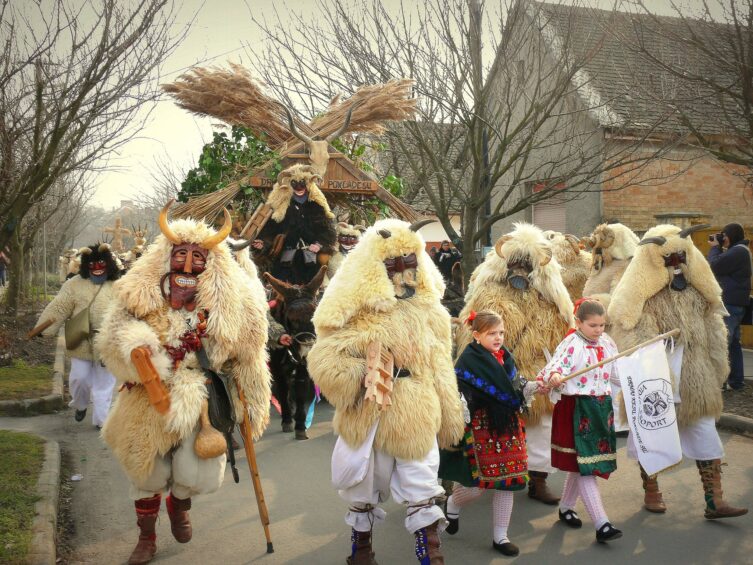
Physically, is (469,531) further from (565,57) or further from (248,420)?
(565,57)

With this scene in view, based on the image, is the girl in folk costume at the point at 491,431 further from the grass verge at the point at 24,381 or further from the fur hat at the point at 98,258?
the grass verge at the point at 24,381

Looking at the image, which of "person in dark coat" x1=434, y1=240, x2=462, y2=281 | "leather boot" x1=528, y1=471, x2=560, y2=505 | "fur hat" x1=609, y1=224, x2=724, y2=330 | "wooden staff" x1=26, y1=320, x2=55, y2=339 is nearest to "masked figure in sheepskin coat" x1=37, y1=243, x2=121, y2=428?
"wooden staff" x1=26, y1=320, x2=55, y2=339

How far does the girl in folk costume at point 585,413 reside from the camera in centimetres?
536

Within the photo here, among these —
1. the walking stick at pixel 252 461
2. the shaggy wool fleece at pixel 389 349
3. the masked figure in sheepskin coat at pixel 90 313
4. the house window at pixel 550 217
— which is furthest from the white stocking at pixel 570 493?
Result: the house window at pixel 550 217

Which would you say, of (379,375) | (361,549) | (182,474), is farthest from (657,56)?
(182,474)

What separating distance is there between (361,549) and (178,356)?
1.68 metres

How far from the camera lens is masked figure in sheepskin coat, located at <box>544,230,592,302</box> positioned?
35.2 ft

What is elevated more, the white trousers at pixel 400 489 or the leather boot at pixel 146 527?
the white trousers at pixel 400 489

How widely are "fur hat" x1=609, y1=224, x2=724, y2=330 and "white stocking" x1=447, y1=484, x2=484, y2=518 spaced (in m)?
1.84

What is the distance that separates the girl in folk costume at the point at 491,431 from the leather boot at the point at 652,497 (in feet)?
4.24

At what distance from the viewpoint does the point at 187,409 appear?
5.02 metres

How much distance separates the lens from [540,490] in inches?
253

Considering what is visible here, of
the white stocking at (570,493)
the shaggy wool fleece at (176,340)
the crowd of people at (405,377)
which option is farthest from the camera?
the white stocking at (570,493)

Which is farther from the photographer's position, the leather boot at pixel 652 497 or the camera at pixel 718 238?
the camera at pixel 718 238
